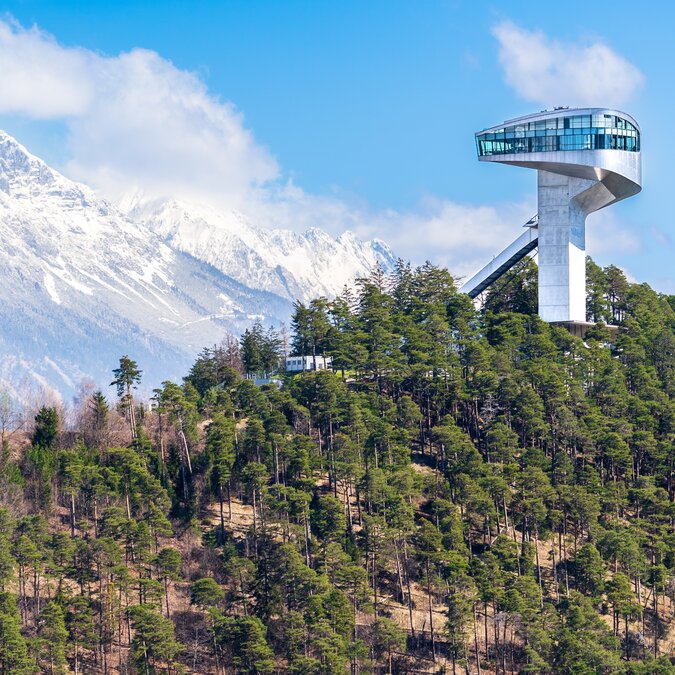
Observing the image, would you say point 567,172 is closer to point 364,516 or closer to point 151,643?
point 364,516

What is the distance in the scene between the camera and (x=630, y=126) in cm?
15475

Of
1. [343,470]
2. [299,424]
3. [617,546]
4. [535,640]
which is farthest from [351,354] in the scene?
[535,640]

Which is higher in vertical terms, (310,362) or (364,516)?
(310,362)

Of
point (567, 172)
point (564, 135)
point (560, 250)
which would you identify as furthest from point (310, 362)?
point (564, 135)

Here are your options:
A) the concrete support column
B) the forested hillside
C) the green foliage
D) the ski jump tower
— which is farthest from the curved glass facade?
the green foliage

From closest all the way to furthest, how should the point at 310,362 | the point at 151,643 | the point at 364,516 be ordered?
the point at 151,643 → the point at 364,516 → the point at 310,362

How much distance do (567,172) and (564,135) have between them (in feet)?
14.3

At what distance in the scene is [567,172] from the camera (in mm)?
154500

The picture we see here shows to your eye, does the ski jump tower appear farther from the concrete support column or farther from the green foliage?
the green foliage

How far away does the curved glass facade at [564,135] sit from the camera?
152m

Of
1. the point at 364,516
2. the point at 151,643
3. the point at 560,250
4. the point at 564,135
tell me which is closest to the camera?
the point at 151,643

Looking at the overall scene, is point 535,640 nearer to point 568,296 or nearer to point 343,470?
point 343,470

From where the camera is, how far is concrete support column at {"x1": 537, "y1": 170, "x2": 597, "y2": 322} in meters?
155

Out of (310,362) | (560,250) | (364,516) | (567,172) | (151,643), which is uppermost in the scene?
(567,172)
